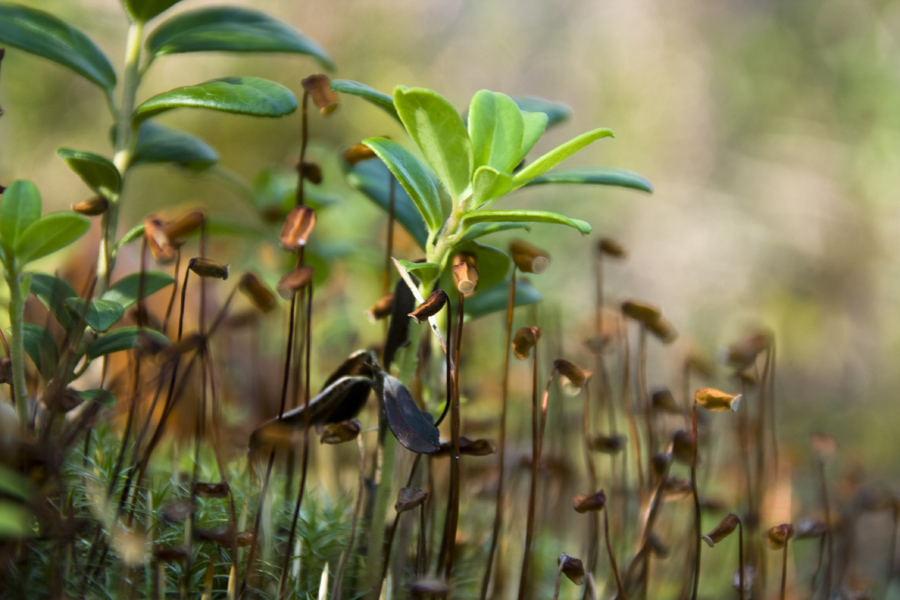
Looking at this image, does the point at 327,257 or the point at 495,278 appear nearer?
the point at 495,278

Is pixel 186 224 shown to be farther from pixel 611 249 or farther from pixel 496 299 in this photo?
pixel 611 249

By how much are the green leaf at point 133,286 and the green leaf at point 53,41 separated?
0.63 ft

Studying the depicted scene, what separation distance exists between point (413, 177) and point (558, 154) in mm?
120

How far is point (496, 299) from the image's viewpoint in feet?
2.15

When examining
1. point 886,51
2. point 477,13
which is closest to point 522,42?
point 477,13

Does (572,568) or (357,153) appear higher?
(357,153)

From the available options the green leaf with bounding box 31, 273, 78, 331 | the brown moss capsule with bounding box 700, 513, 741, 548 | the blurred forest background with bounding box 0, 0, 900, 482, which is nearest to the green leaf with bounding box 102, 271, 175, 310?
the green leaf with bounding box 31, 273, 78, 331

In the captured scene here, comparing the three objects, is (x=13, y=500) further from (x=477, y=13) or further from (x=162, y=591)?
(x=477, y=13)

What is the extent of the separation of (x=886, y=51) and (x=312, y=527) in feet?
11.9

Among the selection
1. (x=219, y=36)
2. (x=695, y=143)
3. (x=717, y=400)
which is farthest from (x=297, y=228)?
(x=695, y=143)

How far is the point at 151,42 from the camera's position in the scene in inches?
24.3

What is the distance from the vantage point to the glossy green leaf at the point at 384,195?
0.68 meters

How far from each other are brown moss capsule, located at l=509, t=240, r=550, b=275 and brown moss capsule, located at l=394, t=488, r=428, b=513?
0.70 feet

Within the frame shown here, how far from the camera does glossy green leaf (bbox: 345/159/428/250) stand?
2.24 ft
